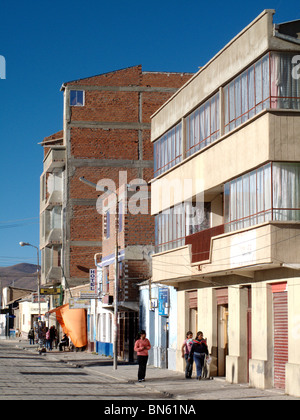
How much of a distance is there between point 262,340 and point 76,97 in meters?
37.4

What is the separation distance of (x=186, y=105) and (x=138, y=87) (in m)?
27.9

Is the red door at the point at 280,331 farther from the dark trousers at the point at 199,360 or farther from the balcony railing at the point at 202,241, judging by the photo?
the dark trousers at the point at 199,360

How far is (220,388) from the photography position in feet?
79.7

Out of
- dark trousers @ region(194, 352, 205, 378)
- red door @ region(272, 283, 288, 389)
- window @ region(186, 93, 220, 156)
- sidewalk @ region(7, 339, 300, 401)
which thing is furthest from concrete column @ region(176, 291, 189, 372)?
red door @ region(272, 283, 288, 389)

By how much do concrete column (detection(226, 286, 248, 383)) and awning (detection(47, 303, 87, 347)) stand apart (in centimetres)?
2794

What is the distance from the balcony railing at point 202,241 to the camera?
89.5ft

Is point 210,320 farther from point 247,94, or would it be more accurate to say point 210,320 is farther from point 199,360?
point 247,94

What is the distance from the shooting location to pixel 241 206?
25078mm

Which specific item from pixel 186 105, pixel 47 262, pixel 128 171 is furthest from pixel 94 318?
pixel 186 105

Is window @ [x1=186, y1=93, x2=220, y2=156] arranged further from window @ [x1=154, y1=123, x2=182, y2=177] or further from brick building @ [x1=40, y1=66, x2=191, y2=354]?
brick building @ [x1=40, y1=66, x2=191, y2=354]

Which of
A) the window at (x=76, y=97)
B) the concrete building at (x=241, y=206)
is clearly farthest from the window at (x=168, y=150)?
the window at (x=76, y=97)

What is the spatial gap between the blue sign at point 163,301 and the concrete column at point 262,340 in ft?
34.9

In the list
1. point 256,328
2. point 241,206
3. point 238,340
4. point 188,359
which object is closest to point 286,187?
point 241,206

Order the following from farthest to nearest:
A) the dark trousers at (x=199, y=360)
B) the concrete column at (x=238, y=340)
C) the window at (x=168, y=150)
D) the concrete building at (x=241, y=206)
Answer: the window at (x=168, y=150) < the dark trousers at (x=199, y=360) < the concrete column at (x=238, y=340) < the concrete building at (x=241, y=206)
